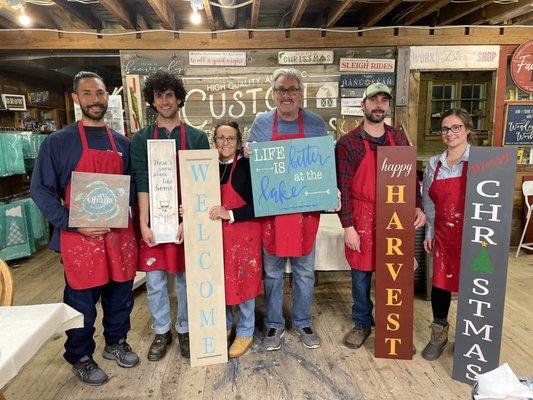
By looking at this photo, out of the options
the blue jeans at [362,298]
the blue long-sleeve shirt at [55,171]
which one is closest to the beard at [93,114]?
the blue long-sleeve shirt at [55,171]

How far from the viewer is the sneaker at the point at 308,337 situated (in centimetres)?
237

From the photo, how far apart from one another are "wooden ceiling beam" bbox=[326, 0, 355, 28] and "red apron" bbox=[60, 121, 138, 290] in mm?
2429

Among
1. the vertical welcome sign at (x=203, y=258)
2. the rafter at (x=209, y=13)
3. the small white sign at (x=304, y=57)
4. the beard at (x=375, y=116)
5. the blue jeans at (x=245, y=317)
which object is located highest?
the rafter at (x=209, y=13)

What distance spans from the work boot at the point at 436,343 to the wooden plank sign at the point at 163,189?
1680 mm

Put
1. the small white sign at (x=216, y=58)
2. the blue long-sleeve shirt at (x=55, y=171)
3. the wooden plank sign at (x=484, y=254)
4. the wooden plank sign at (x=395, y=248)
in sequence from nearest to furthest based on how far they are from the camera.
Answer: the wooden plank sign at (x=484, y=254), the blue long-sleeve shirt at (x=55, y=171), the wooden plank sign at (x=395, y=248), the small white sign at (x=216, y=58)

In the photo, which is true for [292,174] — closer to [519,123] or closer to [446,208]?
[446,208]

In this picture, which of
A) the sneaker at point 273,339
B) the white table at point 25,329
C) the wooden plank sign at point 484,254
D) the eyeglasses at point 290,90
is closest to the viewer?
the white table at point 25,329

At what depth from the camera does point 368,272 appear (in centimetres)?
227

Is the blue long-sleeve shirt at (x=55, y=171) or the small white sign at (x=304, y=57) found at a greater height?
the small white sign at (x=304, y=57)

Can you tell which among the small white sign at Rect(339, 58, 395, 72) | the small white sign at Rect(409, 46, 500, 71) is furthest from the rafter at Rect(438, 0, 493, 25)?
the small white sign at Rect(339, 58, 395, 72)

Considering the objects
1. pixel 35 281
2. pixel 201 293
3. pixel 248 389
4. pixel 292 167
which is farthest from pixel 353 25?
pixel 35 281

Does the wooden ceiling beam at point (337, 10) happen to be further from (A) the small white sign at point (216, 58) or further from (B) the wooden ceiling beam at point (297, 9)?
(A) the small white sign at point (216, 58)

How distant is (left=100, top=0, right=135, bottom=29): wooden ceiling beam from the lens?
127 inches

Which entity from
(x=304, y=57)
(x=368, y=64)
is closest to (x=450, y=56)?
(x=368, y=64)
